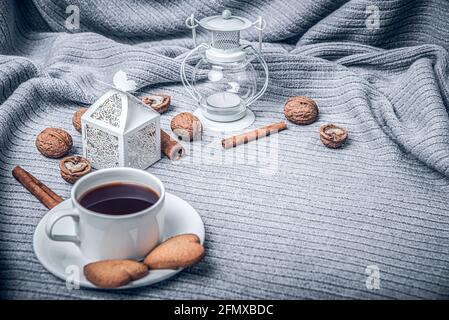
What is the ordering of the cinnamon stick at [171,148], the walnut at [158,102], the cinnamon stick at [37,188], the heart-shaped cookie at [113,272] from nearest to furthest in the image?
the heart-shaped cookie at [113,272]
the cinnamon stick at [37,188]
the cinnamon stick at [171,148]
the walnut at [158,102]

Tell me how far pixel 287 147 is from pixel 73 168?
29cm

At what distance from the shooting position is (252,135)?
0.93 meters

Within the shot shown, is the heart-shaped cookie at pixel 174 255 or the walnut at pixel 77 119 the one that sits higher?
the heart-shaped cookie at pixel 174 255

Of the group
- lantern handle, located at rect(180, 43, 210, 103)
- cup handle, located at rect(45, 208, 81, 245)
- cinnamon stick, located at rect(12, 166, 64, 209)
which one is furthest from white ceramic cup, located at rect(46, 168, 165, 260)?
lantern handle, located at rect(180, 43, 210, 103)

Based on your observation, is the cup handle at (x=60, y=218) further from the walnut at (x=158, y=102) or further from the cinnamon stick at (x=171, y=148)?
the walnut at (x=158, y=102)

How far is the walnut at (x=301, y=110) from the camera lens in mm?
958

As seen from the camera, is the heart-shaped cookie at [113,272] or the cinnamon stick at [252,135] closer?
the heart-shaped cookie at [113,272]

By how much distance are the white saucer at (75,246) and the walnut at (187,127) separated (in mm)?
182

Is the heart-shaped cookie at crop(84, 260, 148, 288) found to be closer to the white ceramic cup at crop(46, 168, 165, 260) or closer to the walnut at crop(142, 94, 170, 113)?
the white ceramic cup at crop(46, 168, 165, 260)

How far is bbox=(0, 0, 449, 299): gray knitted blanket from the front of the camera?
0.70m

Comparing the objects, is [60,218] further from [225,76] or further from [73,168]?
[225,76]

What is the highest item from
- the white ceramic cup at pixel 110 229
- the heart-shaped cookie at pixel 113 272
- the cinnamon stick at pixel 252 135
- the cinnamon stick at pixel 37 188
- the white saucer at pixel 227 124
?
the white ceramic cup at pixel 110 229

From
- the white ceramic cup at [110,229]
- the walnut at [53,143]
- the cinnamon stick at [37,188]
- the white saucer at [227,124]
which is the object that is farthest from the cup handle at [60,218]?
the white saucer at [227,124]
